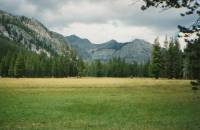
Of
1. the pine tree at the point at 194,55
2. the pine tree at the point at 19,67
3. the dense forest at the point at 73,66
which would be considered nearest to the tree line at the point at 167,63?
the dense forest at the point at 73,66

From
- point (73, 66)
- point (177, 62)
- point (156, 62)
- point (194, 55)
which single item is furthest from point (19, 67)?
point (194, 55)

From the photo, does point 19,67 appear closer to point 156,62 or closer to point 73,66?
point 73,66

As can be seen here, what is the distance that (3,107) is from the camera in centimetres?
3938

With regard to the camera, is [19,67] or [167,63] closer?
[167,63]

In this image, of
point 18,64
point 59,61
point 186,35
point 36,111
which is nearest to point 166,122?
point 36,111

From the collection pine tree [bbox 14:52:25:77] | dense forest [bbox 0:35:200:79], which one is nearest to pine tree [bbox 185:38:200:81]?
dense forest [bbox 0:35:200:79]

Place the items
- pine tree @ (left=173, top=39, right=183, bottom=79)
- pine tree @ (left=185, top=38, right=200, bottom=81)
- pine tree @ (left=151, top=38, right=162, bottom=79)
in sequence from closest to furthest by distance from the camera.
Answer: pine tree @ (left=185, top=38, right=200, bottom=81) → pine tree @ (left=151, top=38, right=162, bottom=79) → pine tree @ (left=173, top=39, right=183, bottom=79)

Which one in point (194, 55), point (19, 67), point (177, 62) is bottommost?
point (194, 55)

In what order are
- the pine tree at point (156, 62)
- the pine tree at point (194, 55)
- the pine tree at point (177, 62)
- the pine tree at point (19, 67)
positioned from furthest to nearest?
the pine tree at point (19, 67)
the pine tree at point (177, 62)
the pine tree at point (156, 62)
the pine tree at point (194, 55)

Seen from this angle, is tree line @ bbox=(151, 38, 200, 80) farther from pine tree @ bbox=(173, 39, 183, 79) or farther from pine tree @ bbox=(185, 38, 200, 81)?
pine tree @ bbox=(185, 38, 200, 81)

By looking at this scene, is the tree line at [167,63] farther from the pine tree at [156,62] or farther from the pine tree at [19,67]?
the pine tree at [19,67]

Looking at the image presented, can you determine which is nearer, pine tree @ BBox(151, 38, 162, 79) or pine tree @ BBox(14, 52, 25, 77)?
pine tree @ BBox(151, 38, 162, 79)

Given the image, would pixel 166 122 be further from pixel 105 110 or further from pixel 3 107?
pixel 3 107

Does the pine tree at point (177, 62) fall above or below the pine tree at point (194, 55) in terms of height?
above
